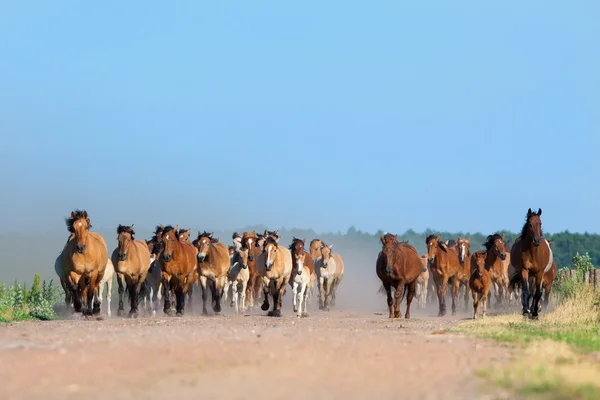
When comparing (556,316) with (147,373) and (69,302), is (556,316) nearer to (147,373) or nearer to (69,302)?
(69,302)

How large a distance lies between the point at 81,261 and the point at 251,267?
12.6 metres

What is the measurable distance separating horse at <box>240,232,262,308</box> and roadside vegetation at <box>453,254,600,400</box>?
Result: 10391 mm

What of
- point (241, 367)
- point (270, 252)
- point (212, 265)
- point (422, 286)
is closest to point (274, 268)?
point (270, 252)

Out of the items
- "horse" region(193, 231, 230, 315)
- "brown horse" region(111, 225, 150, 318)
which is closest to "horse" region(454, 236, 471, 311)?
"horse" region(193, 231, 230, 315)

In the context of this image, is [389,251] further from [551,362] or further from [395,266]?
[551,362]

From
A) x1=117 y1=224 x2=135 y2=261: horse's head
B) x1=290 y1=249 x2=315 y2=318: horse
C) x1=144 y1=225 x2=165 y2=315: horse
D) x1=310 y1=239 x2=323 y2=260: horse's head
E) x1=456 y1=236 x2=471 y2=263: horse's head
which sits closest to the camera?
x1=117 y1=224 x2=135 y2=261: horse's head

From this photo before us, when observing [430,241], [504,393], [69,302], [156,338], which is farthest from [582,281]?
[504,393]

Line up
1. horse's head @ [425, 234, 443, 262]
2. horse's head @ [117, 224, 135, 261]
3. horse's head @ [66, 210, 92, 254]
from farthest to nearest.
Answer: horse's head @ [425, 234, 443, 262] < horse's head @ [117, 224, 135, 261] < horse's head @ [66, 210, 92, 254]

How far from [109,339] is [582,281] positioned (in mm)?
23552

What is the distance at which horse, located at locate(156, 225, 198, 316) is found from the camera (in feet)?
108

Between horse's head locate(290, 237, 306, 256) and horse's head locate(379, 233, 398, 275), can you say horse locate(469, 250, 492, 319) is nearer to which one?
horse's head locate(379, 233, 398, 275)

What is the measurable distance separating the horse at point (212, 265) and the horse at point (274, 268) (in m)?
2.47

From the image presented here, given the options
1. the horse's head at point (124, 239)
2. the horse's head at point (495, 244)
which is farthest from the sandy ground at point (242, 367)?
the horse's head at point (495, 244)

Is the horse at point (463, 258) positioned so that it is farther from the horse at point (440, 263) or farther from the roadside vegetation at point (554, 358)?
the roadside vegetation at point (554, 358)
